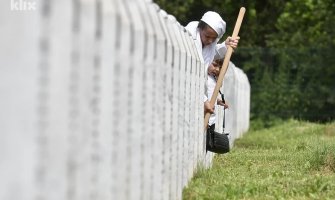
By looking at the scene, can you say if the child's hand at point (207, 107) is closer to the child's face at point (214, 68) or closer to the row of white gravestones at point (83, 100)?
the child's face at point (214, 68)

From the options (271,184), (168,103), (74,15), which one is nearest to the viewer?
(74,15)

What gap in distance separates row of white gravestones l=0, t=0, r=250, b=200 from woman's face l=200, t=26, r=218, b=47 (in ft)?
11.1

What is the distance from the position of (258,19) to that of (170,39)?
26.3m

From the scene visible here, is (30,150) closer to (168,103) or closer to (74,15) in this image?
(74,15)

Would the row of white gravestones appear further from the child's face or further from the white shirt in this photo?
the child's face

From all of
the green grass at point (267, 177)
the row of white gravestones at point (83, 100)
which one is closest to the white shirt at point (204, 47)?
the green grass at point (267, 177)

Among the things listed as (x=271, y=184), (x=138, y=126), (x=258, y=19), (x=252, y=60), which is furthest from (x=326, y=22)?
(x=138, y=126)

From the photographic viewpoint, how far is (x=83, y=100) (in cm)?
288

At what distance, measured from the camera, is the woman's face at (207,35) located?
8164 mm

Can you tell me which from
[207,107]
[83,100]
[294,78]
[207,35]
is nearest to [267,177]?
[207,107]

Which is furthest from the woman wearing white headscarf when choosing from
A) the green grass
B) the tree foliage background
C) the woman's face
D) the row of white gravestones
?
the tree foliage background

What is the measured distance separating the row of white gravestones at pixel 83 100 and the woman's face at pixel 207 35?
11.1 ft

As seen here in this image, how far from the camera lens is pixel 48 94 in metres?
2.52

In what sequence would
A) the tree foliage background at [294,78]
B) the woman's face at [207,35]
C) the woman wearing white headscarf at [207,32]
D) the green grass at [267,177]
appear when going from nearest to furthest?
the green grass at [267,177] < the woman wearing white headscarf at [207,32] < the woman's face at [207,35] < the tree foliage background at [294,78]
